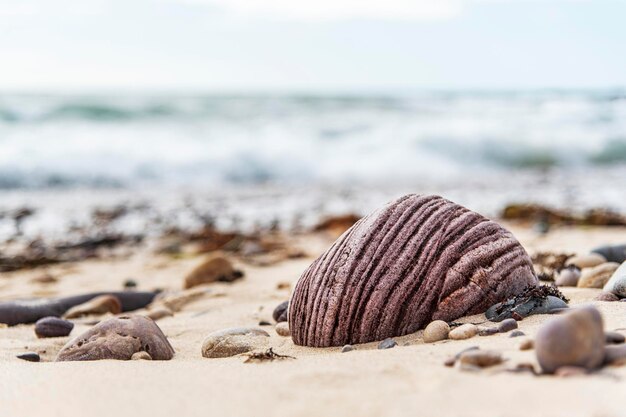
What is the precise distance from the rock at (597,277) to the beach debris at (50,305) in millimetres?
2746

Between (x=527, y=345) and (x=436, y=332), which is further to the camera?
(x=436, y=332)

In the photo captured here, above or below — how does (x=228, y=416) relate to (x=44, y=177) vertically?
above

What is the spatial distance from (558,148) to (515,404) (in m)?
16.0

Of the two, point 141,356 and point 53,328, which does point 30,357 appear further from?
point 53,328

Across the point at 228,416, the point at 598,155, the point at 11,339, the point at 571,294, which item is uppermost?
the point at 228,416

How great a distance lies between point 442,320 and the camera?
2994mm

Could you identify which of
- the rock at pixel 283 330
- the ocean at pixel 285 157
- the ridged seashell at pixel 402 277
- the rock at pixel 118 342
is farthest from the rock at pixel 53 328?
the ocean at pixel 285 157

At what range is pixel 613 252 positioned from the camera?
474 centimetres

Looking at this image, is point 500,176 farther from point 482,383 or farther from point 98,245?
point 482,383

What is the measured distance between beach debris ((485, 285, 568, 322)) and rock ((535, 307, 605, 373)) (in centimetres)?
91

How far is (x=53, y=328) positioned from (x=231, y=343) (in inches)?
49.7

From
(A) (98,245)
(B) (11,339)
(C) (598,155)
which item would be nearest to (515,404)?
(B) (11,339)

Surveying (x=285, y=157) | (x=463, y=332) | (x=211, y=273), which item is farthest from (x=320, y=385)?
(x=285, y=157)

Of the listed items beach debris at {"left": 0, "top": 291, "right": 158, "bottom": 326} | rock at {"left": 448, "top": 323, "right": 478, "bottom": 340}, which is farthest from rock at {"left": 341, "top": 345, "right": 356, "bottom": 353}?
beach debris at {"left": 0, "top": 291, "right": 158, "bottom": 326}
